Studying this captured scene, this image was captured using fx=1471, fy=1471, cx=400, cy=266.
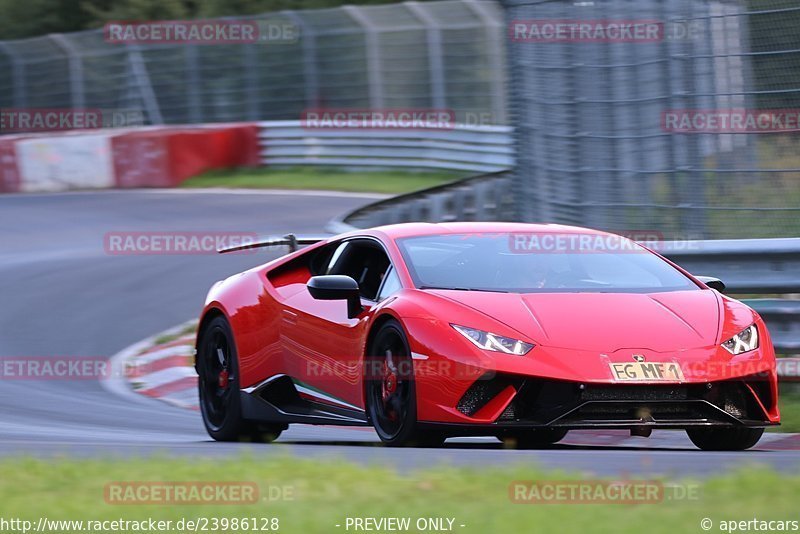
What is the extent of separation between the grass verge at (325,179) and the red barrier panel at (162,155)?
0.82 ft

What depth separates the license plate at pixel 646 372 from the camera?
20.3 ft

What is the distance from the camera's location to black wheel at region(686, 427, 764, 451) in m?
6.75

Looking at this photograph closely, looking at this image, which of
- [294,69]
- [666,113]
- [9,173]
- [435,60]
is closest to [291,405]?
[666,113]

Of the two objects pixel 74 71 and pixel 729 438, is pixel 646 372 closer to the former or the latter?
→ pixel 729 438

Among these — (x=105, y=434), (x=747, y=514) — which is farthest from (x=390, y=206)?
(x=747, y=514)

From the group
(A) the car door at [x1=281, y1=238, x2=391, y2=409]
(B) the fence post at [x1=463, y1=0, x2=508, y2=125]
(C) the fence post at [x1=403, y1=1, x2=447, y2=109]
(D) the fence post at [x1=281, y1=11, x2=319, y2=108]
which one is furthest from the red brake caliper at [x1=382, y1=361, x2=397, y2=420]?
(D) the fence post at [x1=281, y1=11, x2=319, y2=108]

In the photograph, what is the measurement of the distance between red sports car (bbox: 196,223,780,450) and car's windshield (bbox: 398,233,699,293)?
0.01 m

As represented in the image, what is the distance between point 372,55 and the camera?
1009 inches

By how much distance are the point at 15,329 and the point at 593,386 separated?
7.92m

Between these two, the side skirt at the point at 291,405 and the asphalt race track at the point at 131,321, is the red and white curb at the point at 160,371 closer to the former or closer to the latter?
the asphalt race track at the point at 131,321

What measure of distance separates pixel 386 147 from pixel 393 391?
18.8m

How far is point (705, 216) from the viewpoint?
9625 millimetres

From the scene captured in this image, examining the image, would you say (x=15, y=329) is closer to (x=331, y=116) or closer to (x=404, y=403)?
(x=404, y=403)

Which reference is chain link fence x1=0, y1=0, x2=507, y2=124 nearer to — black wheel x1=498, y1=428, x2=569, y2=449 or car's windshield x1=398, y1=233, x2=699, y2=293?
car's windshield x1=398, y1=233, x2=699, y2=293
